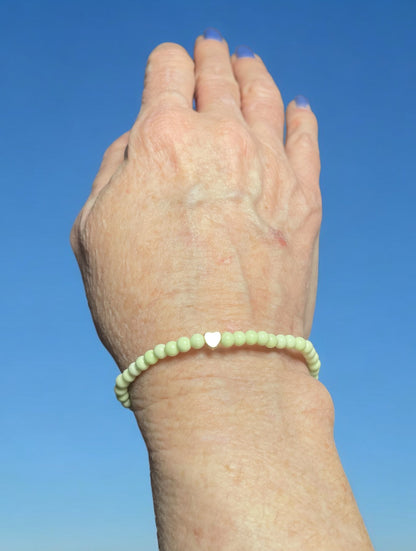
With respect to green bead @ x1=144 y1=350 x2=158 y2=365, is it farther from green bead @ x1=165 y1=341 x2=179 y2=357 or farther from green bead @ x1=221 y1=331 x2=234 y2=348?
green bead @ x1=221 y1=331 x2=234 y2=348

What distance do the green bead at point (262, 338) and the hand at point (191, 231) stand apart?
5 centimetres

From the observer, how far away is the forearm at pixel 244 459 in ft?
3.85

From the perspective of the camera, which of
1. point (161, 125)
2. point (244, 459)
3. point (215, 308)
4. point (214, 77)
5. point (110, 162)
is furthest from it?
point (214, 77)

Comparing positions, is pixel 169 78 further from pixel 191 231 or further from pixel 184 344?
pixel 184 344

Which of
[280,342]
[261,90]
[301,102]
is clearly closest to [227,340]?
[280,342]

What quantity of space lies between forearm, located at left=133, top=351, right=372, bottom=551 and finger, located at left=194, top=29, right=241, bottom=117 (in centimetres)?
87

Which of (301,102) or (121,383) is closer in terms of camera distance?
(121,383)

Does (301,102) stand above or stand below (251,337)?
above

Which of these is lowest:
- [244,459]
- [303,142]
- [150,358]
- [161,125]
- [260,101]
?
[244,459]

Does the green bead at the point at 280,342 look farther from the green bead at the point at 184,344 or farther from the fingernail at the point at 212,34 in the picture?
the fingernail at the point at 212,34

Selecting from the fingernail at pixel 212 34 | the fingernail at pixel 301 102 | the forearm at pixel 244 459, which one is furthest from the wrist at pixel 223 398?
the fingernail at pixel 212 34

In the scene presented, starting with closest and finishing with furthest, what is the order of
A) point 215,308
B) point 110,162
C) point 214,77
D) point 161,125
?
point 215,308 < point 161,125 < point 110,162 < point 214,77

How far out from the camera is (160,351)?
137 cm

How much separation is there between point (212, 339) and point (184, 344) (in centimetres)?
6
